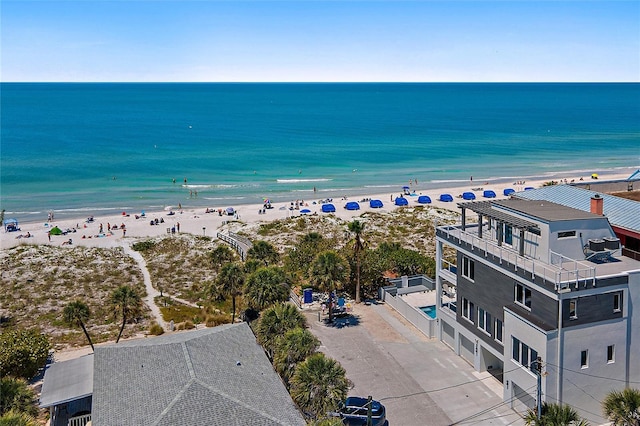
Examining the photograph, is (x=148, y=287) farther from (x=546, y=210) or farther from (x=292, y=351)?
(x=546, y=210)

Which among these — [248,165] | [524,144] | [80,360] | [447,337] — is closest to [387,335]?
[447,337]

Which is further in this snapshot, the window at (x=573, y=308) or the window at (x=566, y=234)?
the window at (x=566, y=234)

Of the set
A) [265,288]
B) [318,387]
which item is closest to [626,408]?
[318,387]

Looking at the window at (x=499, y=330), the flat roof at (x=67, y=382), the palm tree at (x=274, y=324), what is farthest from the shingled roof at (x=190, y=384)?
the window at (x=499, y=330)

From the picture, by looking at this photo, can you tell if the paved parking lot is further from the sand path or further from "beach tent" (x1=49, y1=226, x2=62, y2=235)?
"beach tent" (x1=49, y1=226, x2=62, y2=235)

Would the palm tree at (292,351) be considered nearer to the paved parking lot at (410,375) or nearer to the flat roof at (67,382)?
the paved parking lot at (410,375)

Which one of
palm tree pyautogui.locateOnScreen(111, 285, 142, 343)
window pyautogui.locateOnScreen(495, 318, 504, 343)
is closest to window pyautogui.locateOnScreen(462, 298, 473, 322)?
window pyautogui.locateOnScreen(495, 318, 504, 343)

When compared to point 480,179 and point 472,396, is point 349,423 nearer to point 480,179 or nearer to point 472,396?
point 472,396
